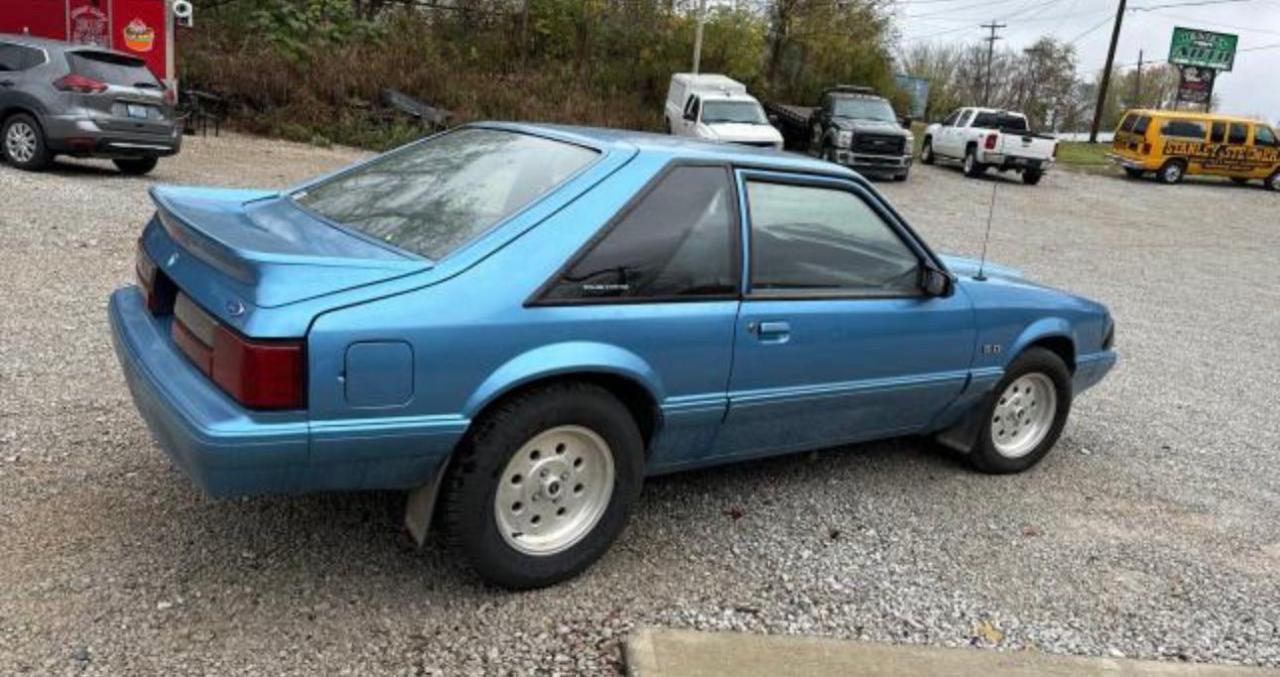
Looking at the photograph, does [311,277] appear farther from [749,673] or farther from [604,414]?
[749,673]

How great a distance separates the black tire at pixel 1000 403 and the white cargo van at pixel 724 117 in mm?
16581

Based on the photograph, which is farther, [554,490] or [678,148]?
[678,148]

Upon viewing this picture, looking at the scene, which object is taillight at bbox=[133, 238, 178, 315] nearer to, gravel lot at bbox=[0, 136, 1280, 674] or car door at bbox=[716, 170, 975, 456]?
gravel lot at bbox=[0, 136, 1280, 674]

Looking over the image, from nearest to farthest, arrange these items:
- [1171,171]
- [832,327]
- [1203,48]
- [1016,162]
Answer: [832,327], [1016,162], [1171,171], [1203,48]

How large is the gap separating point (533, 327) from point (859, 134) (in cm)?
2156

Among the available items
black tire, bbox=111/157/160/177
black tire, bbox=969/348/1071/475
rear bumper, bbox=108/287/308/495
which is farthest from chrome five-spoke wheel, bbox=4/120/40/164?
black tire, bbox=969/348/1071/475

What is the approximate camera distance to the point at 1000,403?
4.99 meters

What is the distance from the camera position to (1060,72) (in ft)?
218

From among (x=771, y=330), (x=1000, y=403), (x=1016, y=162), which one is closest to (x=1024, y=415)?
(x=1000, y=403)

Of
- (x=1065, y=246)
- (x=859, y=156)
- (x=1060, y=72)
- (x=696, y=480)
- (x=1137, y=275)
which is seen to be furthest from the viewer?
(x=1060, y=72)

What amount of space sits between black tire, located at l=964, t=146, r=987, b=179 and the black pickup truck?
7.04 feet

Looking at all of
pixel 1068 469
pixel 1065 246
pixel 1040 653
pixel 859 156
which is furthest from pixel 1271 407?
pixel 859 156

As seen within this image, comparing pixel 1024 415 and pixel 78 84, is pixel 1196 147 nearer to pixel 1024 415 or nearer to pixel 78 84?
pixel 78 84

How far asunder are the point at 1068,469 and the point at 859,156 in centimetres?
1933
